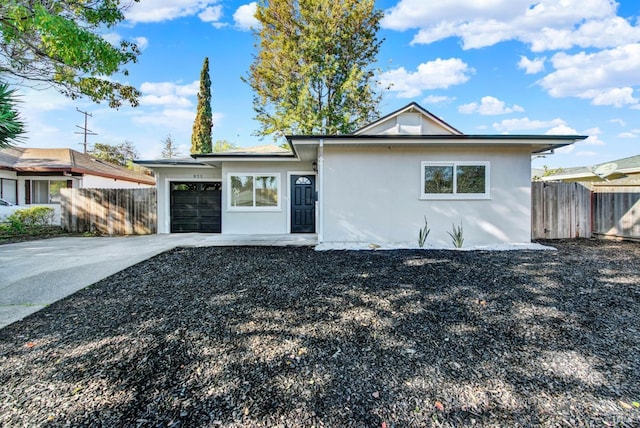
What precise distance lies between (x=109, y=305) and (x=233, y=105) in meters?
19.3

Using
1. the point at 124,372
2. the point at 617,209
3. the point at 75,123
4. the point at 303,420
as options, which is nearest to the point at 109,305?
the point at 124,372

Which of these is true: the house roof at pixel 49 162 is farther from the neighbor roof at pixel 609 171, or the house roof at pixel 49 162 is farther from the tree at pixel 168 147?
the neighbor roof at pixel 609 171

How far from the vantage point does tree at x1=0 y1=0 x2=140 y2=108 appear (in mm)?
5785

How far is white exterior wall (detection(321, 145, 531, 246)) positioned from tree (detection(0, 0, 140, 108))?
557 cm

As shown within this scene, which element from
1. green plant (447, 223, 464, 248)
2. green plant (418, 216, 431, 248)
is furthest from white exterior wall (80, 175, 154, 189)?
green plant (447, 223, 464, 248)

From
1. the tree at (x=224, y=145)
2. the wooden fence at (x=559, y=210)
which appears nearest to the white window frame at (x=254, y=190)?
the wooden fence at (x=559, y=210)

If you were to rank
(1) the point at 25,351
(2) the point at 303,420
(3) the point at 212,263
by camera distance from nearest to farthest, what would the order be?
(2) the point at 303,420 < (1) the point at 25,351 < (3) the point at 212,263

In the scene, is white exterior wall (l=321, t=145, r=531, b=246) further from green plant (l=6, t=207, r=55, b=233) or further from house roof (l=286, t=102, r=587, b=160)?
green plant (l=6, t=207, r=55, b=233)

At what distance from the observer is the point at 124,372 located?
7.71 feet

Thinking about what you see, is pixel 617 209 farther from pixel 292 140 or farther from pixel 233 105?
pixel 233 105

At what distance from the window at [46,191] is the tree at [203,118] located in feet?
24.2

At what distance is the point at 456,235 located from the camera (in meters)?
7.88

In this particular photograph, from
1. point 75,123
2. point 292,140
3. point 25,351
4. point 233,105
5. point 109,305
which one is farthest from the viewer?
point 75,123

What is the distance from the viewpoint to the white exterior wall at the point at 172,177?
1105 cm
